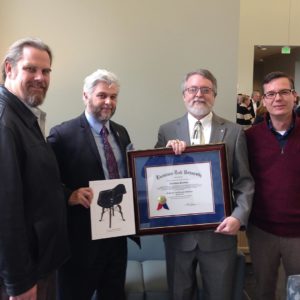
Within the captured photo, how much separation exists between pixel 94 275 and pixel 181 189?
0.68m

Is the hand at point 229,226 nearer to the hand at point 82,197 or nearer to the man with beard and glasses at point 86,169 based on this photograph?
the man with beard and glasses at point 86,169

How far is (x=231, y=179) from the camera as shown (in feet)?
6.93

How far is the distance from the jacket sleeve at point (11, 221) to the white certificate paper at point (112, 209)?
53cm

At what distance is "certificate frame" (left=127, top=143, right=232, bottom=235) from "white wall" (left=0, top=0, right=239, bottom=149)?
4.29 ft

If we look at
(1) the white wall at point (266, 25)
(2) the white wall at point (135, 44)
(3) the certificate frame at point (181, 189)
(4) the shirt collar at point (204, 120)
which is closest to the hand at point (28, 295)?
(3) the certificate frame at point (181, 189)

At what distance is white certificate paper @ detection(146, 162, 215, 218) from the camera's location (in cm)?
199

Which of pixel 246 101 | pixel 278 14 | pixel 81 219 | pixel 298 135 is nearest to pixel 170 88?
pixel 298 135

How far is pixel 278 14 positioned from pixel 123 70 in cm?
743

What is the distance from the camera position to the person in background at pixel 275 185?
209 centimetres

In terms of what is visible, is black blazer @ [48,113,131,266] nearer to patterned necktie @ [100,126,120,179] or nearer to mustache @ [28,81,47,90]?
patterned necktie @ [100,126,120,179]

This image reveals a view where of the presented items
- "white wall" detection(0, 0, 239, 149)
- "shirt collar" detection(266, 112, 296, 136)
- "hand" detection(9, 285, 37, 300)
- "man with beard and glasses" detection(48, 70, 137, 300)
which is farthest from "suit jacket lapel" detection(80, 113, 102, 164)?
"white wall" detection(0, 0, 239, 149)

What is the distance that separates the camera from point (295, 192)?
6.84 feet

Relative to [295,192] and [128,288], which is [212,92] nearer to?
[295,192]

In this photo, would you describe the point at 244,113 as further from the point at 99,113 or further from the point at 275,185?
the point at 99,113
